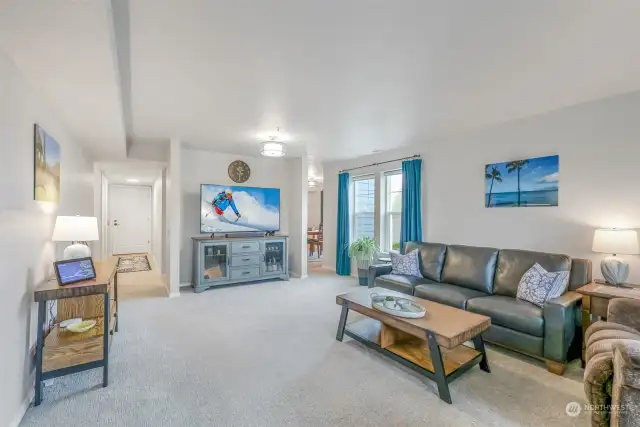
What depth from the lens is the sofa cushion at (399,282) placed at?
3.67 meters

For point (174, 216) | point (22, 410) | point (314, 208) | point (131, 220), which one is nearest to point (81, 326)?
point (22, 410)

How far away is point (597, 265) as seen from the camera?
3.07 m

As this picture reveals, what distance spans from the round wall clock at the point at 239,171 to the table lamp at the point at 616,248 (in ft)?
16.3

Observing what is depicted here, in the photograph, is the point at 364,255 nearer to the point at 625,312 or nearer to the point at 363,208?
the point at 363,208

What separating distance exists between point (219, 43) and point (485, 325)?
271 cm

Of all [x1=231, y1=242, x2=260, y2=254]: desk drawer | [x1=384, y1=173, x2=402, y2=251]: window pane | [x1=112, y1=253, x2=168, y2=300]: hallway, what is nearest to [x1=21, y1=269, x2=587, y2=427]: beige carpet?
[x1=112, y1=253, x2=168, y2=300]: hallway

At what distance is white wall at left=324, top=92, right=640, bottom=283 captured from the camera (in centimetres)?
294

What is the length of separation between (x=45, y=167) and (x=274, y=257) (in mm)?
3637

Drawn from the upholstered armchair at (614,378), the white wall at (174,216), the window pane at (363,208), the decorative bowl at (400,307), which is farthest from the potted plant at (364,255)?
the upholstered armchair at (614,378)

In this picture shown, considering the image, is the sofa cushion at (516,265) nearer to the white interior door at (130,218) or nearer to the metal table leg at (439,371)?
the metal table leg at (439,371)

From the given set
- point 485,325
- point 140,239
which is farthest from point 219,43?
point 140,239

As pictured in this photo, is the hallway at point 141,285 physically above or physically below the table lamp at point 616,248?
below

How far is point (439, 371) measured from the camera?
83.2 inches

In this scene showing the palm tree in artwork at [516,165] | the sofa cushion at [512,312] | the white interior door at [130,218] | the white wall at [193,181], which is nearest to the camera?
the sofa cushion at [512,312]
